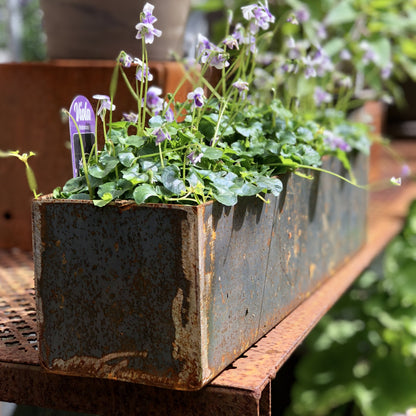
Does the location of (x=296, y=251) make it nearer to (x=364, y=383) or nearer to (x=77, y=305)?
(x=77, y=305)

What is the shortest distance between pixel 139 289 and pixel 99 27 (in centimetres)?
78

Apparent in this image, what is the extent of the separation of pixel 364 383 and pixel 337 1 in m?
1.11

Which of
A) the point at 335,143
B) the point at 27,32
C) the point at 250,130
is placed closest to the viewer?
the point at 250,130

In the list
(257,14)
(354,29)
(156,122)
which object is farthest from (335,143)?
(354,29)

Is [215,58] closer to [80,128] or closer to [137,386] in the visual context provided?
[80,128]

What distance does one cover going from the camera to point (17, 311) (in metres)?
1.00

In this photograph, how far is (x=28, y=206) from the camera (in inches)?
57.9

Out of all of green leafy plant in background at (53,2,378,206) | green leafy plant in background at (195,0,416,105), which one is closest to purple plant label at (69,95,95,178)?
green leafy plant in background at (53,2,378,206)

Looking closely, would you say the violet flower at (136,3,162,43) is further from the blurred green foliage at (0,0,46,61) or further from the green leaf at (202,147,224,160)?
the blurred green foliage at (0,0,46,61)

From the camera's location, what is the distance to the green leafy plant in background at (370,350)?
192 centimetres

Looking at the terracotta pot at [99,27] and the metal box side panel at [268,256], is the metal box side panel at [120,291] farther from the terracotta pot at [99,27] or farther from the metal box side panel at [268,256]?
the terracotta pot at [99,27]

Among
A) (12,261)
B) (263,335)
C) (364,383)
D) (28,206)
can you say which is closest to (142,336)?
(263,335)

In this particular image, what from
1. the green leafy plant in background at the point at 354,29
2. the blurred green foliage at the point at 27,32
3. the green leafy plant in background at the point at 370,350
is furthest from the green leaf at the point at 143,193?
the blurred green foliage at the point at 27,32

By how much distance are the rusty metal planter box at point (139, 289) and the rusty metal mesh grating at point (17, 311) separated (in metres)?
0.09
